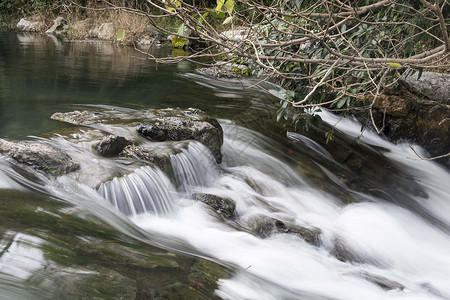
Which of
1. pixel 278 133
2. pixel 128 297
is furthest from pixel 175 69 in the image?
pixel 128 297

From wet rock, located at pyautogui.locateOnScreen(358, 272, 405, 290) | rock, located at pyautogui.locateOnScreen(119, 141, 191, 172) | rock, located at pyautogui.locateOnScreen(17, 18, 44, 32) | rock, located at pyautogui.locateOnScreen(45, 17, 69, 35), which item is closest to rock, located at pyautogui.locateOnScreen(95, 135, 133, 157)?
rock, located at pyautogui.locateOnScreen(119, 141, 191, 172)

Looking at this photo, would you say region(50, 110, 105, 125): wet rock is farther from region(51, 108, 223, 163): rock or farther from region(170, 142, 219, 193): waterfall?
region(170, 142, 219, 193): waterfall

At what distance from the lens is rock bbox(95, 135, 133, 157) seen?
4.68m

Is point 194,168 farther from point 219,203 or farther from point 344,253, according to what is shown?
point 344,253

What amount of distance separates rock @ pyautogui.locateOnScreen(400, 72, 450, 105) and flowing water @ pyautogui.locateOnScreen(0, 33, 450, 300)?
3.22 feet

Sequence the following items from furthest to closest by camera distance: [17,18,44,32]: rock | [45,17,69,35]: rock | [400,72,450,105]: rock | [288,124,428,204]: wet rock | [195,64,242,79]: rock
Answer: [17,18,44,32]: rock < [45,17,69,35]: rock < [195,64,242,79]: rock < [400,72,450,105]: rock < [288,124,428,204]: wet rock

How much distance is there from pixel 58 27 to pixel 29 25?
216 cm

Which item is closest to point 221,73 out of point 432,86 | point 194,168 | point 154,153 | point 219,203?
point 432,86

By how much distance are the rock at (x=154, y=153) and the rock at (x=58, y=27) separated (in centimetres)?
1867

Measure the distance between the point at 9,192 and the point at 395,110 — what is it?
5.93 meters

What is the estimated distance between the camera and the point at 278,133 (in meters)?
6.69

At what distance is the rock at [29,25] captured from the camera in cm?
2288

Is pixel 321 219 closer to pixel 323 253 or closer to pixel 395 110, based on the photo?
pixel 323 253

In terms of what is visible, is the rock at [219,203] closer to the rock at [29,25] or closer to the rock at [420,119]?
the rock at [420,119]
